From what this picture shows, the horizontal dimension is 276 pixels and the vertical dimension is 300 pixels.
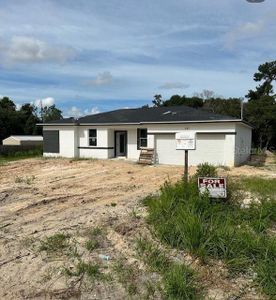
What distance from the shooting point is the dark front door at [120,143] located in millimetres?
29681

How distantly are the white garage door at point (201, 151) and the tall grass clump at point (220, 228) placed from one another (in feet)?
49.5

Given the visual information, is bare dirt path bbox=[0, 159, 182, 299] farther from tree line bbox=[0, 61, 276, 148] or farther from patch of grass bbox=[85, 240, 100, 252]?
tree line bbox=[0, 61, 276, 148]

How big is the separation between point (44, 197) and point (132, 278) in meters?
7.48

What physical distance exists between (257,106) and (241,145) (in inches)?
717

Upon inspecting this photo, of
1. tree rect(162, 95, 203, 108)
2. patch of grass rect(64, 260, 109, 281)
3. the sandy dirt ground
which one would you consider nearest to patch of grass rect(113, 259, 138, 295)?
the sandy dirt ground

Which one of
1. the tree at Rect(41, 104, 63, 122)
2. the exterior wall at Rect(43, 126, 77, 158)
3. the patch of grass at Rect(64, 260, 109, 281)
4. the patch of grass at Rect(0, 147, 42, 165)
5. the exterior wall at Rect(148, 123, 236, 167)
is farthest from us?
the tree at Rect(41, 104, 63, 122)

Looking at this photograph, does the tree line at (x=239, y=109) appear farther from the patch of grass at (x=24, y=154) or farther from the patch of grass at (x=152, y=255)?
Result: the patch of grass at (x=152, y=255)

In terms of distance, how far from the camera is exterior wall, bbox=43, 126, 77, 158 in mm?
30094

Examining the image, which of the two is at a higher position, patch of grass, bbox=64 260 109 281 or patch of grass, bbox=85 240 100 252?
patch of grass, bbox=85 240 100 252

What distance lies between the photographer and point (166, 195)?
26.8ft

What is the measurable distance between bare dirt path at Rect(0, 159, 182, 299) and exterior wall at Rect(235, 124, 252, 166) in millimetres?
6836

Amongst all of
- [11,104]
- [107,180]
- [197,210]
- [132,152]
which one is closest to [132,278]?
[197,210]

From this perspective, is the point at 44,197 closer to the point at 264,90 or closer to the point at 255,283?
the point at 255,283

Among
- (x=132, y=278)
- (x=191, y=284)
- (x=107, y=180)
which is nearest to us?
(x=191, y=284)
